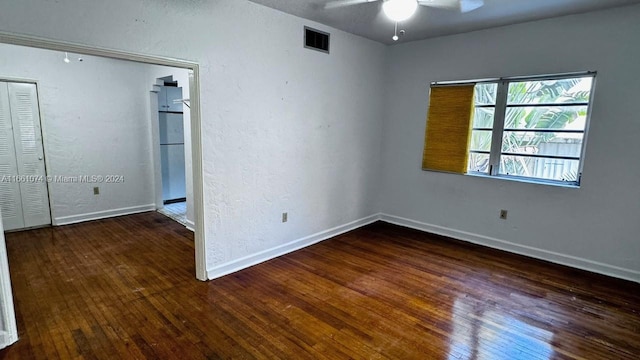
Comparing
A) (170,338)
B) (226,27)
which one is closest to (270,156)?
(226,27)

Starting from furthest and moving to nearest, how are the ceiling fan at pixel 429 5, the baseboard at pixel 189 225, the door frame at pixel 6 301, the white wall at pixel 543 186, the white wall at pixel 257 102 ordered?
the baseboard at pixel 189 225 → the white wall at pixel 543 186 → the ceiling fan at pixel 429 5 → the white wall at pixel 257 102 → the door frame at pixel 6 301

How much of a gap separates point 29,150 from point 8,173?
36cm

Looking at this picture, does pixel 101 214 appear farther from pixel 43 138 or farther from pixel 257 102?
pixel 257 102

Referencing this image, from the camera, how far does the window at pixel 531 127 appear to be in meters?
3.46

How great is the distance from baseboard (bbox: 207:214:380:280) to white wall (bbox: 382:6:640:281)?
875 millimetres

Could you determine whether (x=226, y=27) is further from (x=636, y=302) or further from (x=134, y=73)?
(x=636, y=302)

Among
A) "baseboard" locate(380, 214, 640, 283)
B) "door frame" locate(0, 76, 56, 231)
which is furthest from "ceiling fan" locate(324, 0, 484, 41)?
"door frame" locate(0, 76, 56, 231)

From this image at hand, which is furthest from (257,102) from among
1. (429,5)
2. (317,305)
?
(317,305)

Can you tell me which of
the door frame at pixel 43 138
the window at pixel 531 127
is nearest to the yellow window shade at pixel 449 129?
the window at pixel 531 127

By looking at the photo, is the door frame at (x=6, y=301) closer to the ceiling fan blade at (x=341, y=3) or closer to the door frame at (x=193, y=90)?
the door frame at (x=193, y=90)

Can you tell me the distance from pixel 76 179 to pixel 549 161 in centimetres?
610

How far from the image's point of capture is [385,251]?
156 inches

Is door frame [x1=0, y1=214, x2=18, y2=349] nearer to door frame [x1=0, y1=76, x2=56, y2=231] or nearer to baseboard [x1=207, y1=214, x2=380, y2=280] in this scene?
baseboard [x1=207, y1=214, x2=380, y2=280]

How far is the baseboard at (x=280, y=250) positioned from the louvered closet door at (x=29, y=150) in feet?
10.1
